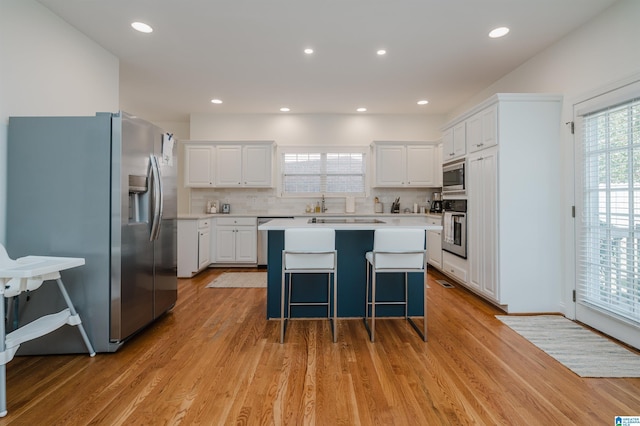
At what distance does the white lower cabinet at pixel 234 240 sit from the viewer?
213 inches

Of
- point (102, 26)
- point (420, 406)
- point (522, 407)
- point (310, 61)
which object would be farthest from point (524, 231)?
point (102, 26)

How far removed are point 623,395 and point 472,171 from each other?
8.17 feet

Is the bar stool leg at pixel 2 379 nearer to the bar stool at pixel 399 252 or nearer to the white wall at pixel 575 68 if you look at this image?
the bar stool at pixel 399 252

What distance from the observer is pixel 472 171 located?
3789 millimetres

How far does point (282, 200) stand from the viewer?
236 inches

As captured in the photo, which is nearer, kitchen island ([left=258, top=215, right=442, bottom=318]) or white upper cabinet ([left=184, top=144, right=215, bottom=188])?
kitchen island ([left=258, top=215, right=442, bottom=318])

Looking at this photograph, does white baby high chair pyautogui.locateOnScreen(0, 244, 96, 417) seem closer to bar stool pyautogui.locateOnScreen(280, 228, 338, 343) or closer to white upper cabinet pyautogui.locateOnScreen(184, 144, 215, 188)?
bar stool pyautogui.locateOnScreen(280, 228, 338, 343)

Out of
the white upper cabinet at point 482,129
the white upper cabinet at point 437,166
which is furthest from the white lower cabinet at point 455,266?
the white upper cabinet at point 437,166

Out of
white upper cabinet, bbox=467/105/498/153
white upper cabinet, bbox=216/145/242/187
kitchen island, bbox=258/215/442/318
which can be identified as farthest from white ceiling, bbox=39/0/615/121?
kitchen island, bbox=258/215/442/318

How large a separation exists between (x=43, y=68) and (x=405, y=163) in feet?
16.3

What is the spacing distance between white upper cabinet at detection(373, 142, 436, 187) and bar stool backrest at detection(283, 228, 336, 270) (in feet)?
11.0

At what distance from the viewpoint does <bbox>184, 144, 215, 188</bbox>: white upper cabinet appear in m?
5.65

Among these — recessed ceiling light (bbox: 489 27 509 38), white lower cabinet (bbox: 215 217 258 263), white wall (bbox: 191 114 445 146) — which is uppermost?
recessed ceiling light (bbox: 489 27 509 38)

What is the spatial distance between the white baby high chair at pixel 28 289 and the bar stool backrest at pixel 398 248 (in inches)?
86.6
